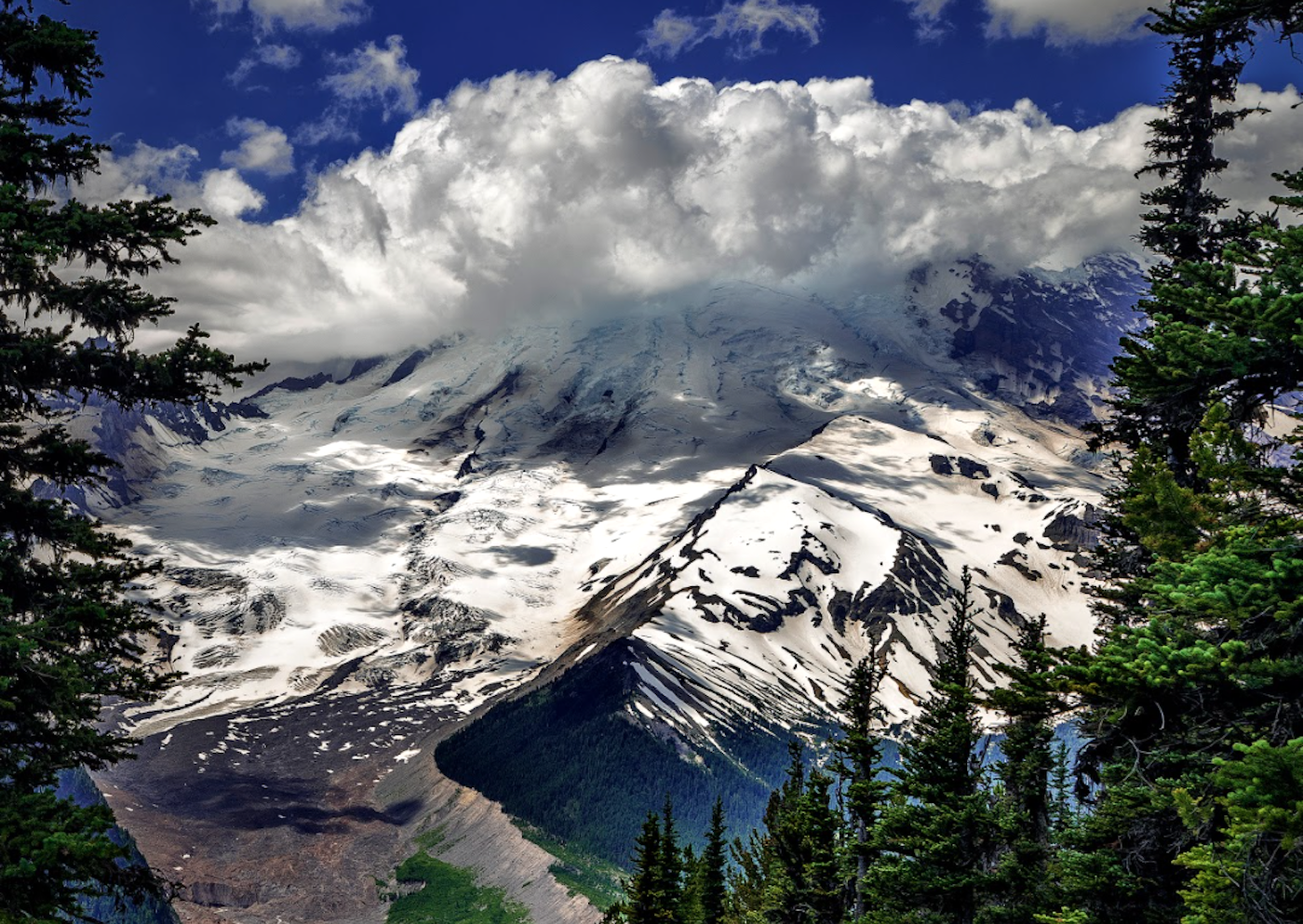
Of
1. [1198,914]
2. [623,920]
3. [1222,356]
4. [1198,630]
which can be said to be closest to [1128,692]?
[1198,630]

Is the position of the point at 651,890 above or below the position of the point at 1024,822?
below

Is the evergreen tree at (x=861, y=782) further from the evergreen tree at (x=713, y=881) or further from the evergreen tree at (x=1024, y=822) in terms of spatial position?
the evergreen tree at (x=713, y=881)

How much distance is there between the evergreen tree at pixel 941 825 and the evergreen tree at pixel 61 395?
65.7ft

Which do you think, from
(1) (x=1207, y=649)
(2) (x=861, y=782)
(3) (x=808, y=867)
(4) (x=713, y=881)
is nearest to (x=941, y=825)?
(2) (x=861, y=782)

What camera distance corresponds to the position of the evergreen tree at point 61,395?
1456 centimetres

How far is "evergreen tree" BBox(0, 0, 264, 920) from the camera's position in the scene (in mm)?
14562

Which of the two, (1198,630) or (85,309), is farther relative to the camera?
(85,309)

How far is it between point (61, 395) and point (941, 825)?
2356 cm

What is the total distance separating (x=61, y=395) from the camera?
1656 centimetres

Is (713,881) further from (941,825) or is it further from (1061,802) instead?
(941,825)

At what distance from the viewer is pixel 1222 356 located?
12500 millimetres

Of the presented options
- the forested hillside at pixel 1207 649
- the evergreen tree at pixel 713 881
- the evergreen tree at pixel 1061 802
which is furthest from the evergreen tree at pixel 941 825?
the evergreen tree at pixel 713 881

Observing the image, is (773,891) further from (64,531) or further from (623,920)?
(64,531)

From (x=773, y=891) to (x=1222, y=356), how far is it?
35529 millimetres
